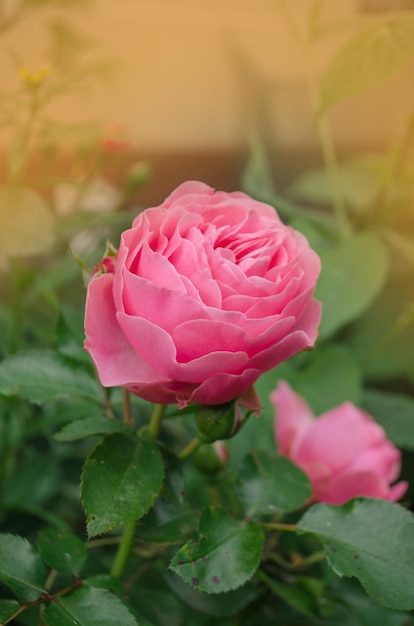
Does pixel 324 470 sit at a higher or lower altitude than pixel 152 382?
lower

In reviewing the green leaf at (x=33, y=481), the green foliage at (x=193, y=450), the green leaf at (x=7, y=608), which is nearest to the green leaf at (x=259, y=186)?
the green foliage at (x=193, y=450)

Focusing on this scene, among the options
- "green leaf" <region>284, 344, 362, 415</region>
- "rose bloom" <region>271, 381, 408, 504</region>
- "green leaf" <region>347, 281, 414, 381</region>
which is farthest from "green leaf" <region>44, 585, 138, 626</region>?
"green leaf" <region>347, 281, 414, 381</region>

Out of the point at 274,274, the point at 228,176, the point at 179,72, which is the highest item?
the point at 274,274

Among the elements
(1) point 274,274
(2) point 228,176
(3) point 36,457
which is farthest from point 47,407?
(2) point 228,176

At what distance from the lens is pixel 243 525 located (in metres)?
0.26

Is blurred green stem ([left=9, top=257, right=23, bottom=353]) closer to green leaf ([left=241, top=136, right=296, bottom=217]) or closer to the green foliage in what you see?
the green foliage

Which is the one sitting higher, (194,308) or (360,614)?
(194,308)

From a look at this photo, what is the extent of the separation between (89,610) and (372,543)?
10 centimetres

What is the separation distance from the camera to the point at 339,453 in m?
0.33

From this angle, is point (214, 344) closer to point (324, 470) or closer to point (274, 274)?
point (274, 274)

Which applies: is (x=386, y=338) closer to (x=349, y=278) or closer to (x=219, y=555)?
(x=349, y=278)

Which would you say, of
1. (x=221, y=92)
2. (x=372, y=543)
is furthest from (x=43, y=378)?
(x=221, y=92)

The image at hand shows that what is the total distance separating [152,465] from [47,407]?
23cm

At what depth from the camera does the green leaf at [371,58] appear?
1.12ft
